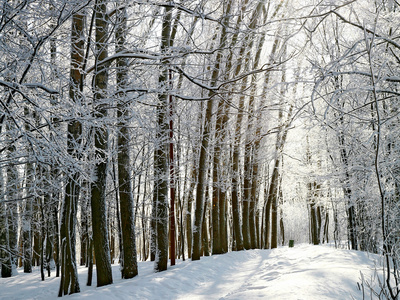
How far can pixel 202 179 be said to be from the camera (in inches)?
490

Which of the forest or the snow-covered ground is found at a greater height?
the forest

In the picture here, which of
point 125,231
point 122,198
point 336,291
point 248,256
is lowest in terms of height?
point 248,256

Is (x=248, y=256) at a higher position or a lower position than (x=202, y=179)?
lower

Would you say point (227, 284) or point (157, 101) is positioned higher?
point (157, 101)

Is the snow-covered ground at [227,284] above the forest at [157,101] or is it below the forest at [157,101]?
below

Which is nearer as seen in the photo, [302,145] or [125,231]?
[125,231]

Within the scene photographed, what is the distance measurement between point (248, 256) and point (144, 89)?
10910mm

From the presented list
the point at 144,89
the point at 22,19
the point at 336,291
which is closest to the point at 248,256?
the point at 336,291

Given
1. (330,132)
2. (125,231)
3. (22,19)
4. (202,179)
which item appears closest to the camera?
(22,19)

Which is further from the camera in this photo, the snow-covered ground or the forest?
the snow-covered ground

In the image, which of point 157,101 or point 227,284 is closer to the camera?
point 157,101

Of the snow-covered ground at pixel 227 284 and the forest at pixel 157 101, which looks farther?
the snow-covered ground at pixel 227 284

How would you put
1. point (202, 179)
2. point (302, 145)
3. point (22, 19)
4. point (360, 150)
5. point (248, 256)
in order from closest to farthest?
1. point (22, 19)
2. point (360, 150)
3. point (202, 179)
4. point (248, 256)
5. point (302, 145)

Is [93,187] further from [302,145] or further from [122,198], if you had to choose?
[302,145]
